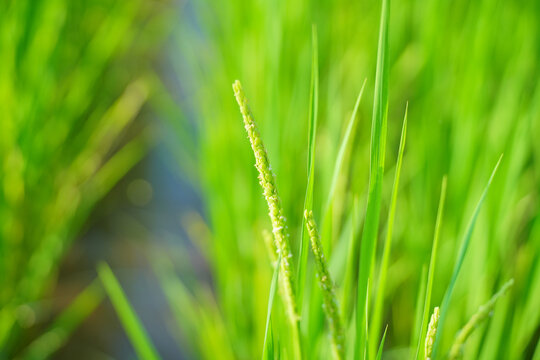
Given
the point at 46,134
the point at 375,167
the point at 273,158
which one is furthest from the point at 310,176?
the point at 46,134

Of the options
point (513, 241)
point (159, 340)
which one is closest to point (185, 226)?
point (159, 340)

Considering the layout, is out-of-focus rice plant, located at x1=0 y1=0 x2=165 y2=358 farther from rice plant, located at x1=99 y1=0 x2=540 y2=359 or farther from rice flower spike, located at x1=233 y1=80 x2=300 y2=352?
rice flower spike, located at x1=233 y1=80 x2=300 y2=352

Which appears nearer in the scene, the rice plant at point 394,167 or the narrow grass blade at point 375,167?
the narrow grass blade at point 375,167

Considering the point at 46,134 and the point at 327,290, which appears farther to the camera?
the point at 46,134

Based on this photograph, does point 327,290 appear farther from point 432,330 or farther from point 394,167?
point 394,167

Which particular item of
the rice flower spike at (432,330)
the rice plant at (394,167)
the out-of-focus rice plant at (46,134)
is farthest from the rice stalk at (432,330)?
the out-of-focus rice plant at (46,134)

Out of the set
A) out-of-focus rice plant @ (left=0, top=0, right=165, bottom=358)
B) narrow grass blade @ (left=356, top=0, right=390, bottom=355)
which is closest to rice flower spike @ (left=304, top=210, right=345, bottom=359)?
narrow grass blade @ (left=356, top=0, right=390, bottom=355)

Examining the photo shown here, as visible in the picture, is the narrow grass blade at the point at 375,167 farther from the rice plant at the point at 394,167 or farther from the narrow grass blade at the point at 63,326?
the narrow grass blade at the point at 63,326
